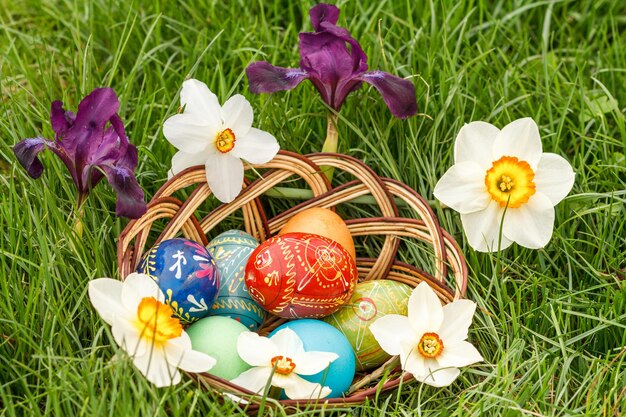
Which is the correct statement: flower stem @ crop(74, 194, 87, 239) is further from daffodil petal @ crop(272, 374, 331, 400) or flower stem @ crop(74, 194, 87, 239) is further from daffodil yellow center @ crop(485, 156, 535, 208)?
daffodil yellow center @ crop(485, 156, 535, 208)

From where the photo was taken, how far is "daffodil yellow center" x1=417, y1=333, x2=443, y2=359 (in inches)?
77.4

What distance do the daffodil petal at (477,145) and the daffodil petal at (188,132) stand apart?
60cm

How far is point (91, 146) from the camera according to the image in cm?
204

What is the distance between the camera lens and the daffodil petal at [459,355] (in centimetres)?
193

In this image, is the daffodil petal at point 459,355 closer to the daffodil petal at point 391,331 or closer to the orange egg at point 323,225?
the daffodil petal at point 391,331

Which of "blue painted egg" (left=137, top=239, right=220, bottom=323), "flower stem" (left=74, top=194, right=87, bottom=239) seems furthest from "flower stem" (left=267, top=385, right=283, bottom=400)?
"flower stem" (left=74, top=194, right=87, bottom=239)

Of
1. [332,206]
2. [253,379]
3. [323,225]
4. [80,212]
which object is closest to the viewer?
[253,379]

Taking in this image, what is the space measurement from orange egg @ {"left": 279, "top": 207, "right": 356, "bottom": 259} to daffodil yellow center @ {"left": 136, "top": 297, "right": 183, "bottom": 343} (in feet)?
1.63

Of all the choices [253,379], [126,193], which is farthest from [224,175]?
[253,379]

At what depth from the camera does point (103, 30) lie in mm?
2877

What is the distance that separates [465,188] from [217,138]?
624mm

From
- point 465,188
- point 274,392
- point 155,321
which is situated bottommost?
point 274,392

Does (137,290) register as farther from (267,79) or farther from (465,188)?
(465,188)

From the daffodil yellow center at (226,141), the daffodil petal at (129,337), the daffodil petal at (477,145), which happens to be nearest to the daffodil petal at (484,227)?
the daffodil petal at (477,145)
